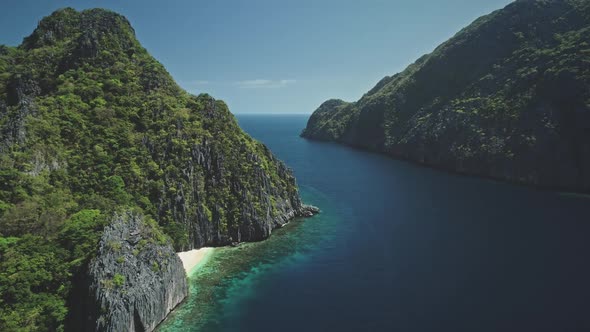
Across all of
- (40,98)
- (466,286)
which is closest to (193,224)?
(40,98)

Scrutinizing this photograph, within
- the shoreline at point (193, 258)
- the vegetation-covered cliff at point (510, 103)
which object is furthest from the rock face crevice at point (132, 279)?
the vegetation-covered cliff at point (510, 103)

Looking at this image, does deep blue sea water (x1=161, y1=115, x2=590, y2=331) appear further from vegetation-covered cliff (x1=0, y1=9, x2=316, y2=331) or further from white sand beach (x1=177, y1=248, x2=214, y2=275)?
vegetation-covered cliff (x1=0, y1=9, x2=316, y2=331)

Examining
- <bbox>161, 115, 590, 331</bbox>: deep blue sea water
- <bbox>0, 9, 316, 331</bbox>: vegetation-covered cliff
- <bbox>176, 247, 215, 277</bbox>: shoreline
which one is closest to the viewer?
<bbox>0, 9, 316, 331</bbox>: vegetation-covered cliff

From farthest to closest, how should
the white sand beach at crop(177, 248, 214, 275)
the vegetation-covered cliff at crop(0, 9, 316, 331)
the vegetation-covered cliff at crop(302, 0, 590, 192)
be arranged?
the vegetation-covered cliff at crop(302, 0, 590, 192) < the white sand beach at crop(177, 248, 214, 275) < the vegetation-covered cliff at crop(0, 9, 316, 331)

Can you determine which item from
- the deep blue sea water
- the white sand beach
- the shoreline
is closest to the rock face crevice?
the deep blue sea water

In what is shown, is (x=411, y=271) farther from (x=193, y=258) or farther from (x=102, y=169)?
(x=102, y=169)

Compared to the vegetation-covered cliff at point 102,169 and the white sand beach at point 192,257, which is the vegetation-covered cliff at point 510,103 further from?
the white sand beach at point 192,257
